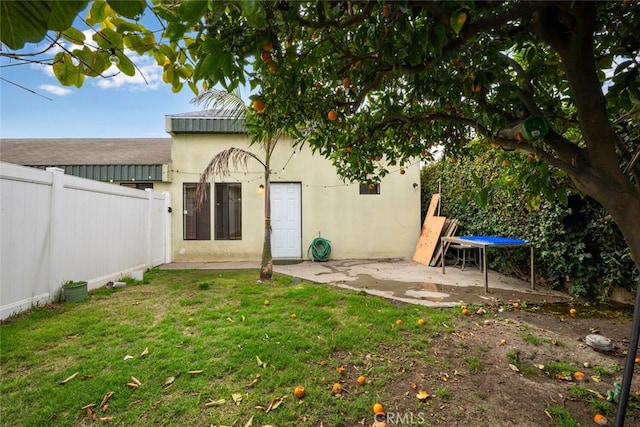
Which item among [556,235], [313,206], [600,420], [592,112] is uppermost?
[592,112]

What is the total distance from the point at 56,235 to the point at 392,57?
487 cm

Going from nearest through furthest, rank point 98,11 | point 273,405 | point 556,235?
point 98,11, point 273,405, point 556,235

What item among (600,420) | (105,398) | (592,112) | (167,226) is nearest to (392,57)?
(592,112)

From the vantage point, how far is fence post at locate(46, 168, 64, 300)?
→ 3840mm

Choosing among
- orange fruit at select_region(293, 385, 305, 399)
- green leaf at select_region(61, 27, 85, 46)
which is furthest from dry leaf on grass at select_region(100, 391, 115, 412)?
green leaf at select_region(61, 27, 85, 46)

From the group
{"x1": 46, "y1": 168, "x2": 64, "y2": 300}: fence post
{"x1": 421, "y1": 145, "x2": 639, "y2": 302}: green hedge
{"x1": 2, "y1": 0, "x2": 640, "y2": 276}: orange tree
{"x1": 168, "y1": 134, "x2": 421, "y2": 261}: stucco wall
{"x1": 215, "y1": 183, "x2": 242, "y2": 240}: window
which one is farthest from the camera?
{"x1": 215, "y1": 183, "x2": 242, "y2": 240}: window

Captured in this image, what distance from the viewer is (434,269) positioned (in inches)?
261

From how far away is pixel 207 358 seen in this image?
2.45 meters

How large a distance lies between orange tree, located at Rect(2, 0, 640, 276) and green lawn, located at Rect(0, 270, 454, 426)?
188cm

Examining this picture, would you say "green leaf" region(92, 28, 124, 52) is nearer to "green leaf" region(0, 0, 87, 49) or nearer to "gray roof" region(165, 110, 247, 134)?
"green leaf" region(0, 0, 87, 49)

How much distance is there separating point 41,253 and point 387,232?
7226 mm

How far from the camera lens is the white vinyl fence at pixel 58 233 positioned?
327cm

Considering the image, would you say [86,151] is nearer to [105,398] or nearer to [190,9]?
[105,398]

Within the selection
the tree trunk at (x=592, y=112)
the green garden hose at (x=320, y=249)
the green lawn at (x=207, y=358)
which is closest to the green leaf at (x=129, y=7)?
the tree trunk at (x=592, y=112)
